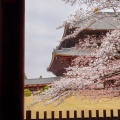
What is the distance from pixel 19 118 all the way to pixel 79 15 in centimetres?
618

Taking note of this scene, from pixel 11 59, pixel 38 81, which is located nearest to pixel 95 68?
pixel 11 59

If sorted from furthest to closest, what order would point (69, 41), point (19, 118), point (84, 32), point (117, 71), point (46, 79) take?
1. point (46, 79)
2. point (69, 41)
3. point (84, 32)
4. point (117, 71)
5. point (19, 118)

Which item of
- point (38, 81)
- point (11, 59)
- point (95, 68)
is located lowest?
point (38, 81)

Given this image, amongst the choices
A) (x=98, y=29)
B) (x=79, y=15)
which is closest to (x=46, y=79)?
(x=98, y=29)

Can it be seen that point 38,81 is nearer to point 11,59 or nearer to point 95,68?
point 95,68

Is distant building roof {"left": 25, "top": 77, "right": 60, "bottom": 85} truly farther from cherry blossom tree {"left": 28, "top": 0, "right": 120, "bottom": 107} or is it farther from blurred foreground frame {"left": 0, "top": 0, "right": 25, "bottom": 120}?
blurred foreground frame {"left": 0, "top": 0, "right": 25, "bottom": 120}

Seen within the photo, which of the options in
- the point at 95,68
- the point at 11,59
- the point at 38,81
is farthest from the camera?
the point at 38,81

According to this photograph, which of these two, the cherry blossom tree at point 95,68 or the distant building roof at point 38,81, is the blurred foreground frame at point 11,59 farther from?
the distant building roof at point 38,81

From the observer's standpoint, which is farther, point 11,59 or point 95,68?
point 95,68

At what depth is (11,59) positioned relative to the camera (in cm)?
105

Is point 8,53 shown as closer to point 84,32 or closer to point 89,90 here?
point 89,90

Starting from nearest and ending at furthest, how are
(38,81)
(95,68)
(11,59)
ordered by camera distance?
1. (11,59)
2. (95,68)
3. (38,81)

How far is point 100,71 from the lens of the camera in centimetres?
582

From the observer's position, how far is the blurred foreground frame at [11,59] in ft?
3.33
